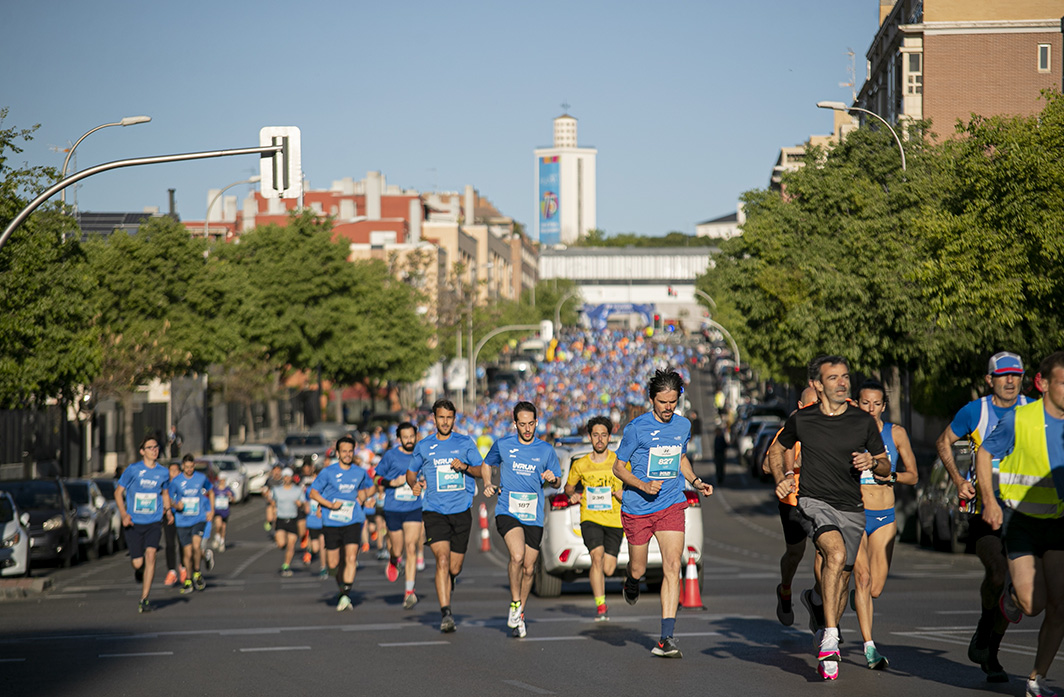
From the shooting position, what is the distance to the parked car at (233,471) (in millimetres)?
39625

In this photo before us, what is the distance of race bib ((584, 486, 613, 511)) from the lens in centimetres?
1275

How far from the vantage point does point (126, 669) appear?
33.6ft

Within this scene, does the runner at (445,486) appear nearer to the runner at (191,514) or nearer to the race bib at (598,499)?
the race bib at (598,499)

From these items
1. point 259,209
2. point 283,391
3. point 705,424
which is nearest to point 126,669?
point 283,391

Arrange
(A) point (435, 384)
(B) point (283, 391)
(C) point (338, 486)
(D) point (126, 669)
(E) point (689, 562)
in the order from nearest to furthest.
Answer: (D) point (126, 669)
(E) point (689, 562)
(C) point (338, 486)
(B) point (283, 391)
(A) point (435, 384)

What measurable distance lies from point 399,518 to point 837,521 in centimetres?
705

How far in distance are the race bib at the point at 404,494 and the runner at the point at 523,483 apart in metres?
2.70

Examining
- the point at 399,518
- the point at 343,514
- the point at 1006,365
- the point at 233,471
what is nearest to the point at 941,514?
the point at 343,514

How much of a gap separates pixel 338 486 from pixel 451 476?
154 inches

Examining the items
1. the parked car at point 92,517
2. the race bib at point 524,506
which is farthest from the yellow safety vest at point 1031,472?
the parked car at point 92,517

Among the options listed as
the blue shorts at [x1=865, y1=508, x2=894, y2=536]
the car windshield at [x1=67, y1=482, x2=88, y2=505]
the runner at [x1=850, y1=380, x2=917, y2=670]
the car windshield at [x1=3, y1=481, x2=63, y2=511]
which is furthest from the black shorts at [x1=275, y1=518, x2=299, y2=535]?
the blue shorts at [x1=865, y1=508, x2=894, y2=536]

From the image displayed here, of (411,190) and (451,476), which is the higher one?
(411,190)

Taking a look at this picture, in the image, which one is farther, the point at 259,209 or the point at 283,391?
the point at 259,209

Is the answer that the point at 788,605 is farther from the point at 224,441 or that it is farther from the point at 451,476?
the point at 224,441
